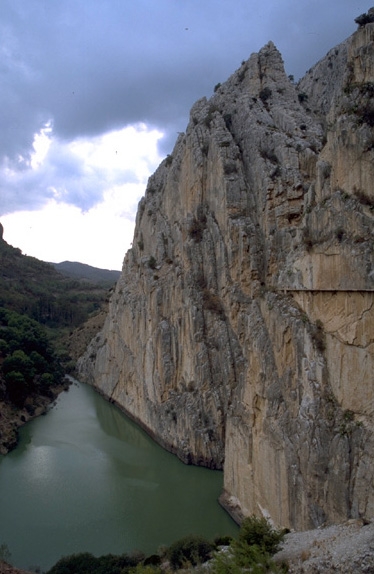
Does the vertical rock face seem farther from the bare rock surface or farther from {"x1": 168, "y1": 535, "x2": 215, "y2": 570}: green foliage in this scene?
{"x1": 168, "y1": 535, "x2": 215, "y2": 570}: green foliage

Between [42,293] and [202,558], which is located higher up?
[42,293]

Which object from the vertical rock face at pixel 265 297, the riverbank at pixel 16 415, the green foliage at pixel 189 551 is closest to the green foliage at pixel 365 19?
the vertical rock face at pixel 265 297

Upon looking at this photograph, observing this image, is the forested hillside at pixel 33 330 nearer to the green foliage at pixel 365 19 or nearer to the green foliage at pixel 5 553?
the green foliage at pixel 5 553

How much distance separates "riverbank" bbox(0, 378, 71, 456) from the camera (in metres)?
26.9

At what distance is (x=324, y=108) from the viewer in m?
30.6

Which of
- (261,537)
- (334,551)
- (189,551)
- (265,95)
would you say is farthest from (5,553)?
(265,95)

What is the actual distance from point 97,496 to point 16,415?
43.0 feet

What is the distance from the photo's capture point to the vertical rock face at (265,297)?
43.9 ft

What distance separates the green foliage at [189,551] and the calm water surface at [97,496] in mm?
2814

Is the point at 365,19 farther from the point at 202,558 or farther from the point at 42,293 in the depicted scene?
the point at 42,293

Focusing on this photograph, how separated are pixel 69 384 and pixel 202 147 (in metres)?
24.6

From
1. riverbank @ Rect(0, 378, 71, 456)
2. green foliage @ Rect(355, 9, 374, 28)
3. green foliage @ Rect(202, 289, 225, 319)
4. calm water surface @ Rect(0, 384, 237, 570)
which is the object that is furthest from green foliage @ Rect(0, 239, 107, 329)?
green foliage @ Rect(355, 9, 374, 28)

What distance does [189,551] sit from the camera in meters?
13.8

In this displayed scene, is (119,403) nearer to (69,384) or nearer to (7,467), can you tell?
(69,384)
